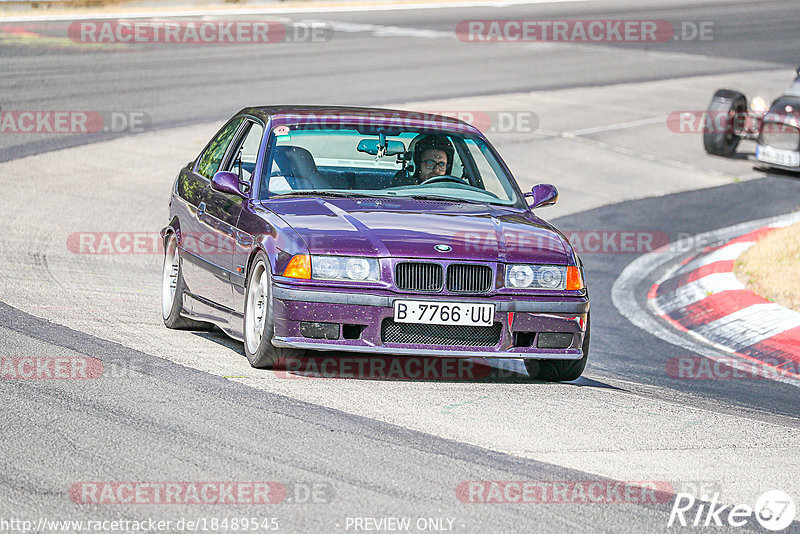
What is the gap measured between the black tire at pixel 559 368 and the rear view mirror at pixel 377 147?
1.55m

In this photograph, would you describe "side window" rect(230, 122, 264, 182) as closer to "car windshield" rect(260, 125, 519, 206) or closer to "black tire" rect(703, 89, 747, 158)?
"car windshield" rect(260, 125, 519, 206)

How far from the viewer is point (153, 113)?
19406 millimetres

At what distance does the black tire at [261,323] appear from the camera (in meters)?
6.88

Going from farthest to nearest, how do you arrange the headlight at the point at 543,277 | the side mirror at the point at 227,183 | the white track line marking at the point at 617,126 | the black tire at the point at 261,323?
the white track line marking at the point at 617,126
the side mirror at the point at 227,183
the headlight at the point at 543,277
the black tire at the point at 261,323

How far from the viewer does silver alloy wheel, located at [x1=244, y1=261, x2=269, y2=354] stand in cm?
712

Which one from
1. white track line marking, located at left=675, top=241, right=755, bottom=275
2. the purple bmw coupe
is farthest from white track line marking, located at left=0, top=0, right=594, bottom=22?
the purple bmw coupe

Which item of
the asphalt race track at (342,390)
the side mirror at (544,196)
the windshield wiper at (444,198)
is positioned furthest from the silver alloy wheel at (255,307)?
the side mirror at (544,196)

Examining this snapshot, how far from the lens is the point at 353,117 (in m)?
8.26

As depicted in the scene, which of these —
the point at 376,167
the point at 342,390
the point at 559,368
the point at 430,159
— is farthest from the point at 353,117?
the point at 342,390

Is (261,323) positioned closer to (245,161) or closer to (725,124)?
(245,161)

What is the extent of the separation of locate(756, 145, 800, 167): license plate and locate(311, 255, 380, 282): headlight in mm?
11452

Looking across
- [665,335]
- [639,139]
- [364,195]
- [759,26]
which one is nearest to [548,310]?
[364,195]

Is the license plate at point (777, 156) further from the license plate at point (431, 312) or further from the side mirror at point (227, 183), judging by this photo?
the license plate at point (431, 312)

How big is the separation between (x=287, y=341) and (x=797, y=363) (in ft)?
13.3
